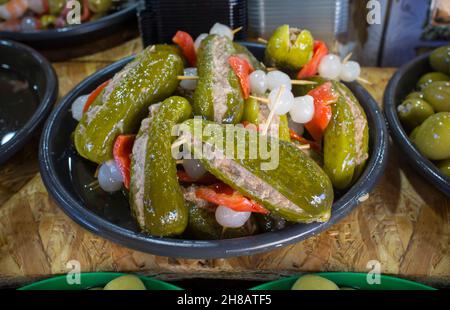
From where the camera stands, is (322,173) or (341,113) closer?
(322,173)

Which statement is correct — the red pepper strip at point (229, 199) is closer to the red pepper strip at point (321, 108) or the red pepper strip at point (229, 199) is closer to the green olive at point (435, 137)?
the red pepper strip at point (321, 108)

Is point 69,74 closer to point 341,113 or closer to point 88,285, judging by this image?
point 88,285

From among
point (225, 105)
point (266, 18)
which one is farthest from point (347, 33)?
point (225, 105)

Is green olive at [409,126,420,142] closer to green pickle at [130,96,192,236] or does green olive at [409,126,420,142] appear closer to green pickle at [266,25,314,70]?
green pickle at [266,25,314,70]

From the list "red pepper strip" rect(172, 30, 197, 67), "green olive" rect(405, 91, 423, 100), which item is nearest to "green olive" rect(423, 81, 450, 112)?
"green olive" rect(405, 91, 423, 100)

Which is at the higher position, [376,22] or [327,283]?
[376,22]

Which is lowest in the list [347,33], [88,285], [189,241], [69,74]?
[88,285]

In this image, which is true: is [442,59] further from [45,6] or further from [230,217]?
[45,6]
